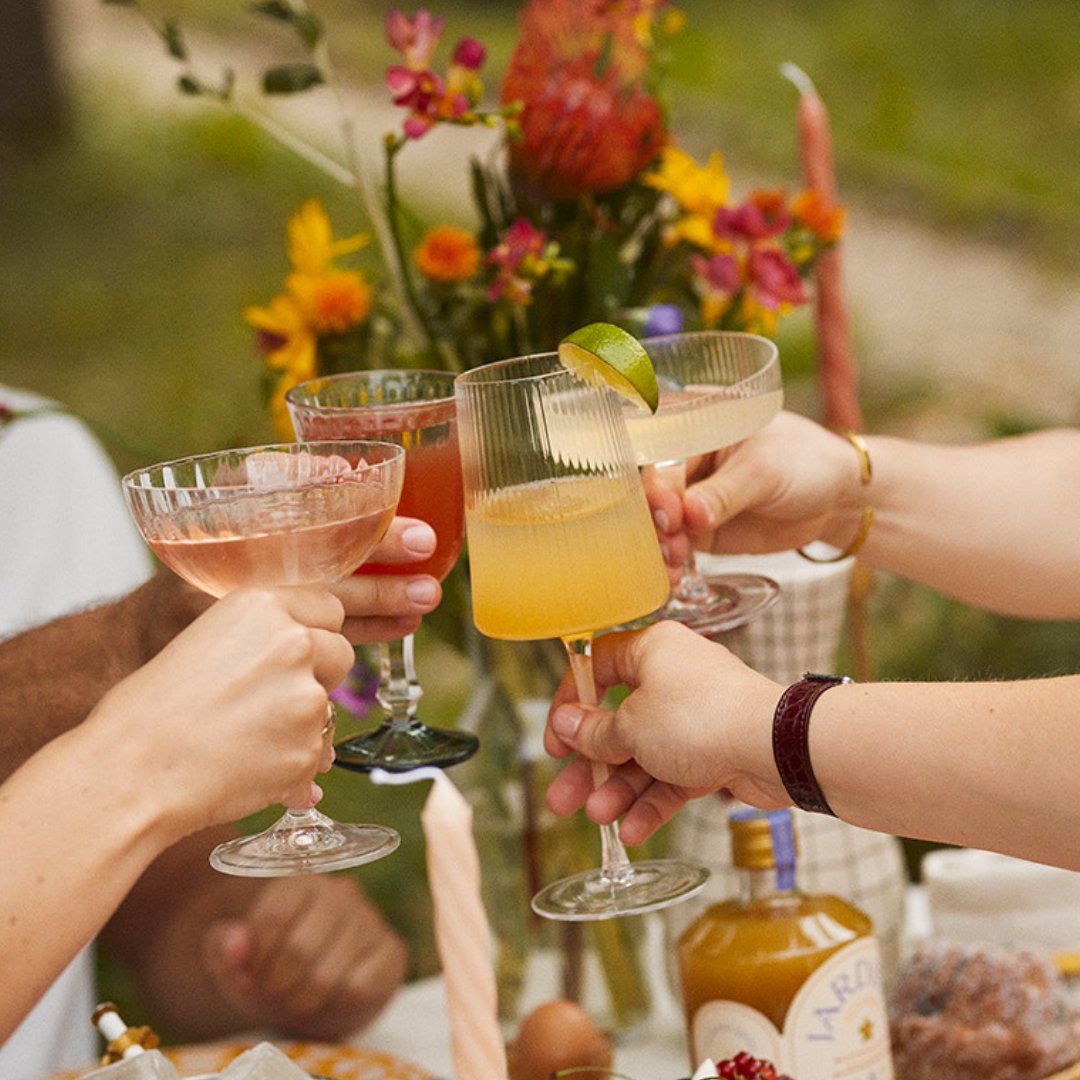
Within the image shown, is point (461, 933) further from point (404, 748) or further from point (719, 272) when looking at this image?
point (719, 272)

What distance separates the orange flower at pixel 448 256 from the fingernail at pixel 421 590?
14.6 inches

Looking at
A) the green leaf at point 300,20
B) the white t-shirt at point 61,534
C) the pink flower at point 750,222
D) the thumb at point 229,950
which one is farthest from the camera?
the white t-shirt at point 61,534

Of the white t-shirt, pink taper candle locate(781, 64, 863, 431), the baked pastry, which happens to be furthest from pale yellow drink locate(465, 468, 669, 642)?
the white t-shirt

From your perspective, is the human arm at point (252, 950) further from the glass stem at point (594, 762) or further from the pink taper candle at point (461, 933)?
the pink taper candle at point (461, 933)

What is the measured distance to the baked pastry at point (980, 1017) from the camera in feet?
3.91

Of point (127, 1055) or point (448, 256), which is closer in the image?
point (127, 1055)

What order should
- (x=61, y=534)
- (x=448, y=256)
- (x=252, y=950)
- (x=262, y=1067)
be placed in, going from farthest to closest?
(x=61, y=534) < (x=252, y=950) < (x=448, y=256) < (x=262, y=1067)

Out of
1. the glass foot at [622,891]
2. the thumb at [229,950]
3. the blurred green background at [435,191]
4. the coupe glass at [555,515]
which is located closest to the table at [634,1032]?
the thumb at [229,950]

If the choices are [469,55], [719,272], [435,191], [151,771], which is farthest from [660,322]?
[435,191]

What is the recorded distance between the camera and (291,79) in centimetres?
139

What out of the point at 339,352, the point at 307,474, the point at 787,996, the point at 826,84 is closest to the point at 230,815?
the point at 307,474

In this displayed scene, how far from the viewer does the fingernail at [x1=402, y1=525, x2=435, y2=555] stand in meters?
1.13

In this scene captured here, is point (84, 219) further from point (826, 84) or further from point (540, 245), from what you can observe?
point (540, 245)

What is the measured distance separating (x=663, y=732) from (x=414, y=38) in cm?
66
